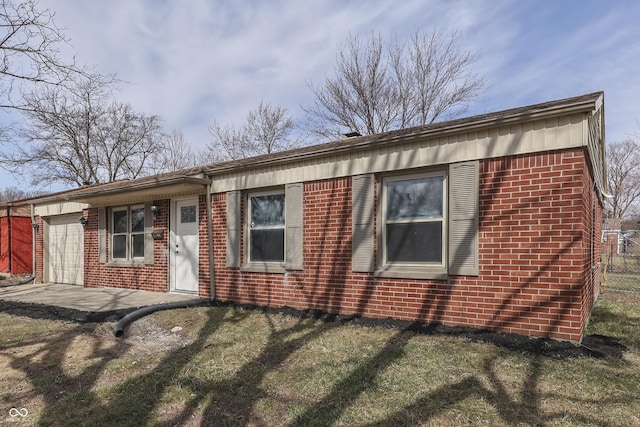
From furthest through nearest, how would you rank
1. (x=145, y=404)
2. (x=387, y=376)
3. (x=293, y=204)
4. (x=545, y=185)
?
(x=293, y=204) → (x=545, y=185) → (x=387, y=376) → (x=145, y=404)

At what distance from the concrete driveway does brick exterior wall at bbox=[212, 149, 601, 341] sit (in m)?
4.12

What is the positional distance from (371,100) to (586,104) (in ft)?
61.1

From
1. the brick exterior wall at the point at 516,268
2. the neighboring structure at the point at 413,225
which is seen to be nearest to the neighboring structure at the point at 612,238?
the neighboring structure at the point at 413,225

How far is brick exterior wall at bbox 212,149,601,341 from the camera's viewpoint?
4602mm

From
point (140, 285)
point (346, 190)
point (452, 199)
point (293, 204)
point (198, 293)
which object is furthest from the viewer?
point (140, 285)

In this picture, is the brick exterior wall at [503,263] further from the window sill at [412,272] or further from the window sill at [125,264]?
the window sill at [125,264]

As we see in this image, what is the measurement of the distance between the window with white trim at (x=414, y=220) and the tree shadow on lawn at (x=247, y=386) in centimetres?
99

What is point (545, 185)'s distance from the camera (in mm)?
4754

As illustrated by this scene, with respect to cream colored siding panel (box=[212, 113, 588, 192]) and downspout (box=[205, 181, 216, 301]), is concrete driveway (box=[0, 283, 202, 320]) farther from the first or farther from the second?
cream colored siding panel (box=[212, 113, 588, 192])

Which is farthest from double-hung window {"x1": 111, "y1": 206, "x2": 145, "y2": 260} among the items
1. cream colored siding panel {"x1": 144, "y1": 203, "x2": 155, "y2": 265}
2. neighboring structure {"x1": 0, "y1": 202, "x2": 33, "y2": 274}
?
neighboring structure {"x1": 0, "y1": 202, "x2": 33, "y2": 274}

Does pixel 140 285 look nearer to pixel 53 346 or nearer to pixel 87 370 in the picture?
pixel 53 346

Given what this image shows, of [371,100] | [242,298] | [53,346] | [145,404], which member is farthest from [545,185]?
[371,100]

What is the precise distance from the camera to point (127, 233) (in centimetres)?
989

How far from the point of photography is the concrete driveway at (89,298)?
7562mm
